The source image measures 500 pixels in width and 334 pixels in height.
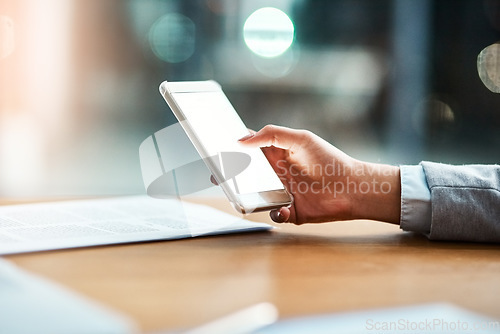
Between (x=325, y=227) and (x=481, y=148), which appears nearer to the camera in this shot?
(x=325, y=227)

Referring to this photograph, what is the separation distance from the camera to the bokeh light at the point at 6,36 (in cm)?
123

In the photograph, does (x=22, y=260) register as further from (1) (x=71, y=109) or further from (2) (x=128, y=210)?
(1) (x=71, y=109)

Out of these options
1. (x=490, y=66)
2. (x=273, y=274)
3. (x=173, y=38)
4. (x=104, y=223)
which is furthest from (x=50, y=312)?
(x=490, y=66)

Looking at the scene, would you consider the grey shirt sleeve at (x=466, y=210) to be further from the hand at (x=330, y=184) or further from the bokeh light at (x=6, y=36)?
the bokeh light at (x=6, y=36)

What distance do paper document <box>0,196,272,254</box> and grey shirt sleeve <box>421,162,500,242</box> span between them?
21cm

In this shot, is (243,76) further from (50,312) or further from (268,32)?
(50,312)

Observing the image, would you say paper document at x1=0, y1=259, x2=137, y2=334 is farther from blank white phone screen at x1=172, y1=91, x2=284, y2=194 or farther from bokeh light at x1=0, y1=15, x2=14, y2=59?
bokeh light at x1=0, y1=15, x2=14, y2=59

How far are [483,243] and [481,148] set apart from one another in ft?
3.92

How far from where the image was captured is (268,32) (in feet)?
5.55

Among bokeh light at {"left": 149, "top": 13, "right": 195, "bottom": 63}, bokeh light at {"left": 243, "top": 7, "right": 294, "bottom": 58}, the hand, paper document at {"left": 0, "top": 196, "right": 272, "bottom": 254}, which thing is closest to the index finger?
the hand

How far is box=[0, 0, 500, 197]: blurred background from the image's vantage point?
51.1 inches

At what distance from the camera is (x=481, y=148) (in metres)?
1.81

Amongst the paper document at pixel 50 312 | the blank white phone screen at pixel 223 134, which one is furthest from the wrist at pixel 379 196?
the paper document at pixel 50 312

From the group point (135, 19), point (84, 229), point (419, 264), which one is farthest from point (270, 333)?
point (135, 19)
